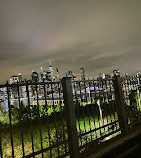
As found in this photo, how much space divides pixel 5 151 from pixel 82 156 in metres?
7.18

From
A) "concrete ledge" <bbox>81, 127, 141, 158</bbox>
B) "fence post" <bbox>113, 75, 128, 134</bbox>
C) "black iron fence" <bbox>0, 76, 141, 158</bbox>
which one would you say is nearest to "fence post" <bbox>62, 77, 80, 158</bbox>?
Answer: "black iron fence" <bbox>0, 76, 141, 158</bbox>

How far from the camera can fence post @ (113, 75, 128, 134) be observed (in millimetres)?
4078

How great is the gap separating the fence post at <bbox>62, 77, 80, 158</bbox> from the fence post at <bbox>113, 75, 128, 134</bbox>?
182cm

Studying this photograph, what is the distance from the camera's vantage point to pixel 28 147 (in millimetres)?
8453

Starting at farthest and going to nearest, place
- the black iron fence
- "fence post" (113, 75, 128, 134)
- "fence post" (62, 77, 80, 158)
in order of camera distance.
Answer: "fence post" (113, 75, 128, 134) < "fence post" (62, 77, 80, 158) < the black iron fence

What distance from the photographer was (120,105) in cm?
422

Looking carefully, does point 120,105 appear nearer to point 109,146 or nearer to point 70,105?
point 109,146

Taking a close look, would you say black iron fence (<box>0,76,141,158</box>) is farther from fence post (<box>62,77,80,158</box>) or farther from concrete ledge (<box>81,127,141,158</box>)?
concrete ledge (<box>81,127,141,158</box>)

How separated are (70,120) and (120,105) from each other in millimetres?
2003

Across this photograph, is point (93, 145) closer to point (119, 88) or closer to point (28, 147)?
point (119, 88)

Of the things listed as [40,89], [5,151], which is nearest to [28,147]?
[5,151]

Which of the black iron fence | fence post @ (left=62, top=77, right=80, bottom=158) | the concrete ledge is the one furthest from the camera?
the concrete ledge

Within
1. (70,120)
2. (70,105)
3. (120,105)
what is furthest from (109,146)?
(70,105)

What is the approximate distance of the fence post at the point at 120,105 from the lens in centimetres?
408
